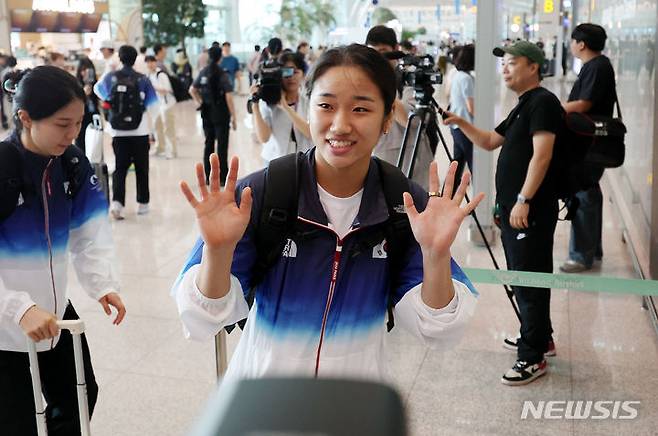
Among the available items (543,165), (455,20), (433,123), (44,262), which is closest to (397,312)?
(44,262)

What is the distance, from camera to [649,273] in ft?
15.8

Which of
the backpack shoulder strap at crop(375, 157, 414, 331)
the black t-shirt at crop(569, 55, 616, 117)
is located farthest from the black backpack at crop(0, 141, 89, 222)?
the black t-shirt at crop(569, 55, 616, 117)

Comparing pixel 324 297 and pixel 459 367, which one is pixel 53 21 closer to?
pixel 459 367

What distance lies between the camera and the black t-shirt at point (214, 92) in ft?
27.6

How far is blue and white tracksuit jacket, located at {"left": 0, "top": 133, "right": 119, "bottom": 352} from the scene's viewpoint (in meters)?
2.21

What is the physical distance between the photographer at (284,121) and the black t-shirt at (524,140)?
47.7 inches

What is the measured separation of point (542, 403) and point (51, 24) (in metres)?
14.7

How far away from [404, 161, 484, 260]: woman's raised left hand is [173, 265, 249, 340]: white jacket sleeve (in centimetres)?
39

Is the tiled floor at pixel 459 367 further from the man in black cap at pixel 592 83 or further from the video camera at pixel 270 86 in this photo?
the video camera at pixel 270 86

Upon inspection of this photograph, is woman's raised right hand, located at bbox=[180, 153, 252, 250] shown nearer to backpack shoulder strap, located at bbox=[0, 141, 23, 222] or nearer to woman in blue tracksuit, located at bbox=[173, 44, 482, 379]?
woman in blue tracksuit, located at bbox=[173, 44, 482, 379]

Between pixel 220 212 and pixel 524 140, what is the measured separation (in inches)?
93.7

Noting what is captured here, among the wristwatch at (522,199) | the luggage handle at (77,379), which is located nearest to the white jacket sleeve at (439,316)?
the luggage handle at (77,379)

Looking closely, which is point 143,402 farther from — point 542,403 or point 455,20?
point 455,20

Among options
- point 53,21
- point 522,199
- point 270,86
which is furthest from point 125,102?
point 53,21
